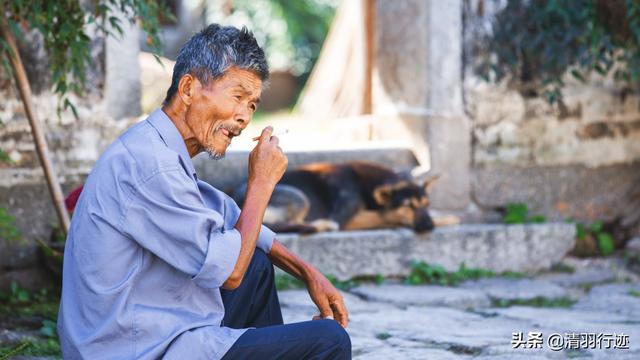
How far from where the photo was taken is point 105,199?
2.06 meters

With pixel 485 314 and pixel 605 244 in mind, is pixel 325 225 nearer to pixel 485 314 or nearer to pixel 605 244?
pixel 485 314

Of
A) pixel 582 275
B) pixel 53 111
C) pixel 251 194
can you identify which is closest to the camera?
pixel 251 194

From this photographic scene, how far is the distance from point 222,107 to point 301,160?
3817mm

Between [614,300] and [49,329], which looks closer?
[49,329]

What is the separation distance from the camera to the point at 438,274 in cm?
546

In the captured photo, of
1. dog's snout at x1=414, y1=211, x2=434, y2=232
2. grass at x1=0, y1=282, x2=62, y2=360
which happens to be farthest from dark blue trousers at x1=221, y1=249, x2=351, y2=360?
dog's snout at x1=414, y1=211, x2=434, y2=232

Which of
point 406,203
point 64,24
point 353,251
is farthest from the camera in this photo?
point 406,203

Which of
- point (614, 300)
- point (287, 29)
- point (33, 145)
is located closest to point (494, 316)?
point (614, 300)

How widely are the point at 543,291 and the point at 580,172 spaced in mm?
1695

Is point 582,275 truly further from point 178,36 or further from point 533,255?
point 178,36

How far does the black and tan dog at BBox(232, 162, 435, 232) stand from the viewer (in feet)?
18.5

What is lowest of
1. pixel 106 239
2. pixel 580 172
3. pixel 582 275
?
pixel 582 275

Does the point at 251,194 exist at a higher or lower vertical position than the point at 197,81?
lower

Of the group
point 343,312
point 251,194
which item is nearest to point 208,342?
point 251,194
